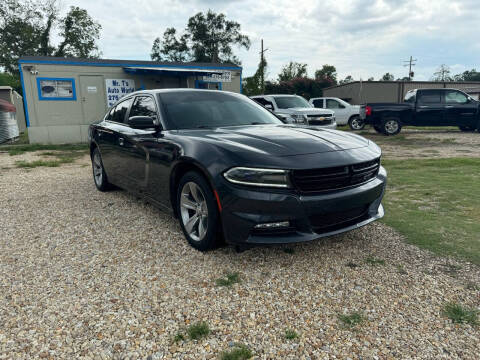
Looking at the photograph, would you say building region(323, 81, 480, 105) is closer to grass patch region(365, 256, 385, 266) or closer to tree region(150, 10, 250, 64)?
tree region(150, 10, 250, 64)

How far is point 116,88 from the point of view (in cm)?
1516

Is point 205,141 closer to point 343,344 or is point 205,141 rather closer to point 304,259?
point 304,259

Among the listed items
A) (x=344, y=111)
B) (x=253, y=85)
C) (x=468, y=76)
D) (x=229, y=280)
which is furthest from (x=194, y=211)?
(x=468, y=76)

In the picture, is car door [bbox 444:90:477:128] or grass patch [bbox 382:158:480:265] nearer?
grass patch [bbox 382:158:480:265]

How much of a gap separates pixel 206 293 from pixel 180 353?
647 mm

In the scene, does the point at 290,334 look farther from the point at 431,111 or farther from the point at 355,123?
the point at 355,123

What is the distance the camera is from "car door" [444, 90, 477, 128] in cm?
1534

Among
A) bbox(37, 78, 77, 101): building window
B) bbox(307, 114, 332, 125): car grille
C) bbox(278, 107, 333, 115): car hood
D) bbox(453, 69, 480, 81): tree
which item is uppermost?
bbox(453, 69, 480, 81): tree

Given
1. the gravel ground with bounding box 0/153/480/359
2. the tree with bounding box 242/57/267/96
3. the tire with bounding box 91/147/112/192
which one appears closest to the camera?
the gravel ground with bounding box 0/153/480/359

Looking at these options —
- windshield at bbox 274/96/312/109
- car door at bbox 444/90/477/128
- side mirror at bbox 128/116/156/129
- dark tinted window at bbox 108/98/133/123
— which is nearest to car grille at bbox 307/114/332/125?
windshield at bbox 274/96/312/109

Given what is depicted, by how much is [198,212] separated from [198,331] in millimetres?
1299

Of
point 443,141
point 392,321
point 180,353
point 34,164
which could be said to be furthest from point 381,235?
point 443,141

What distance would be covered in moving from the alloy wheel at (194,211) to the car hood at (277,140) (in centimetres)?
50

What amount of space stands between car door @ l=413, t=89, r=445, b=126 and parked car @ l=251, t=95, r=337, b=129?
16.8ft
